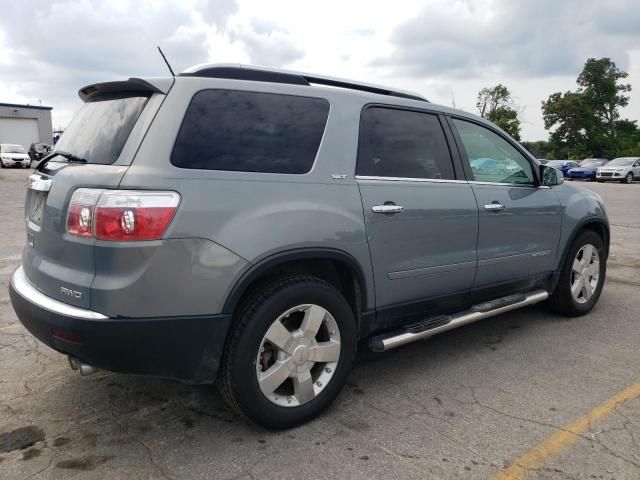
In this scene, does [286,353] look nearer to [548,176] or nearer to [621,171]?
[548,176]

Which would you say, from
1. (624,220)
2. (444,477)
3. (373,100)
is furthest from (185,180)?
(624,220)

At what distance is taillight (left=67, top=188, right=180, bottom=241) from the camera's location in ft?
7.86

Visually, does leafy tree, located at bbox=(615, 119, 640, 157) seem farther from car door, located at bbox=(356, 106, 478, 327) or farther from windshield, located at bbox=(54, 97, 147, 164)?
windshield, located at bbox=(54, 97, 147, 164)

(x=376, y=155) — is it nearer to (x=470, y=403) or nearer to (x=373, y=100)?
(x=373, y=100)

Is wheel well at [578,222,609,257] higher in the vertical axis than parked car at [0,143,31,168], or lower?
lower

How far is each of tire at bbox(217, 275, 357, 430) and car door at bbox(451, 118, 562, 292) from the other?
4.53ft

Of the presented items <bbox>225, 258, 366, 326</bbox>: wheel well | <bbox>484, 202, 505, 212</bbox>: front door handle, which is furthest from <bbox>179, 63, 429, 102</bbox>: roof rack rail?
<bbox>484, 202, 505, 212</bbox>: front door handle

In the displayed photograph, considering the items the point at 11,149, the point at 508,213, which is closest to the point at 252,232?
the point at 508,213

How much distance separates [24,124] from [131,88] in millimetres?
51699

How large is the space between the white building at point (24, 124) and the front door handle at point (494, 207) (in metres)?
50.8

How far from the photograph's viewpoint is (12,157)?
34094 millimetres

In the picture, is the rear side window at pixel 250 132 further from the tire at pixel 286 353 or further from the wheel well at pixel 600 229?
the wheel well at pixel 600 229

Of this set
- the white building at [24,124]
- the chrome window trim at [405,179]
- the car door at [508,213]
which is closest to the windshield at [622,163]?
the car door at [508,213]

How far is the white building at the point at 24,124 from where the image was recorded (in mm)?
45781
